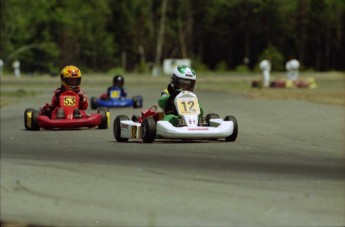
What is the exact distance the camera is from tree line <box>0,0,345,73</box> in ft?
71.1

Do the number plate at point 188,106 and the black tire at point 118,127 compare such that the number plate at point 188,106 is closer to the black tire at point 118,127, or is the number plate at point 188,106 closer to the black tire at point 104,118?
Result: the black tire at point 118,127

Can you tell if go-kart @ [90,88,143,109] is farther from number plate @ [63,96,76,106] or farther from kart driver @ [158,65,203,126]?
kart driver @ [158,65,203,126]

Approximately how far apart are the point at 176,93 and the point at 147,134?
98 cm

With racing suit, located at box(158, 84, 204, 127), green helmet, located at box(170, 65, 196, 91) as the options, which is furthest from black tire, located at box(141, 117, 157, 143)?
green helmet, located at box(170, 65, 196, 91)

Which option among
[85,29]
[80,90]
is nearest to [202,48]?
[85,29]

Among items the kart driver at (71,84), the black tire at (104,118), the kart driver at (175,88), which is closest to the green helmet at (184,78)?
the kart driver at (175,88)

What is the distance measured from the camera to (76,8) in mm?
21844

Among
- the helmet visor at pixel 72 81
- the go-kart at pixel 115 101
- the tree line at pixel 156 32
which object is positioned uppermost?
the tree line at pixel 156 32

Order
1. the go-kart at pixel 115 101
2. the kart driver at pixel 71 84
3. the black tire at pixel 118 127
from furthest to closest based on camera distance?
the go-kart at pixel 115 101, the black tire at pixel 118 127, the kart driver at pixel 71 84

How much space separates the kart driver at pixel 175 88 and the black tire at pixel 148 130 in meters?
0.30

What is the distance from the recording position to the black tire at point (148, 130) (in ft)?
63.6

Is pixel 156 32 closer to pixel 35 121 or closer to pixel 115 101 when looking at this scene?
pixel 35 121

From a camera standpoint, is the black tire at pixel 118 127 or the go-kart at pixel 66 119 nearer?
the black tire at pixel 118 127

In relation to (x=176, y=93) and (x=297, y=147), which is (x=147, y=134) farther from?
(x=297, y=147)
